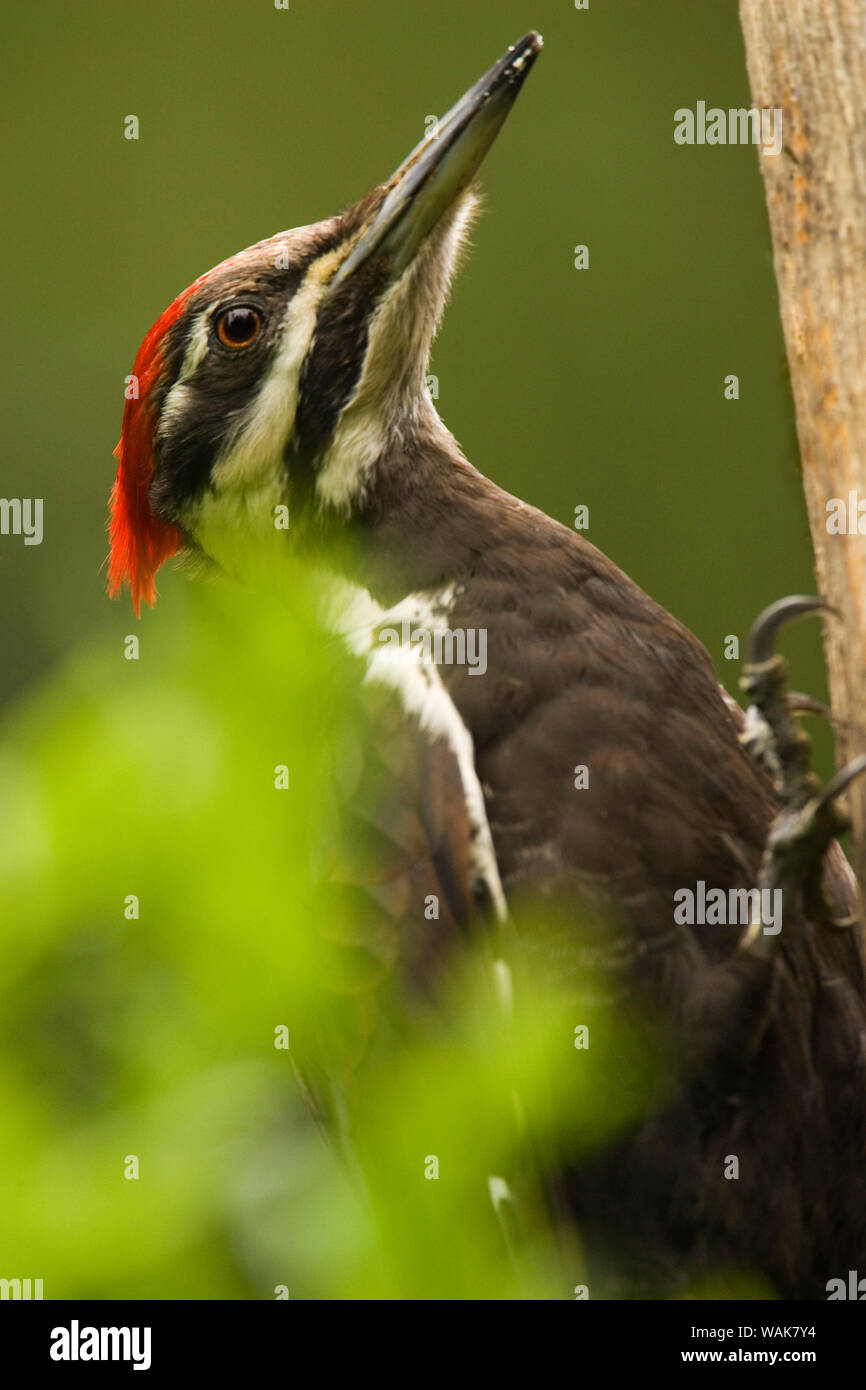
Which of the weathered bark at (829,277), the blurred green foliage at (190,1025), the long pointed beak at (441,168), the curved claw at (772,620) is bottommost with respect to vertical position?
the blurred green foliage at (190,1025)

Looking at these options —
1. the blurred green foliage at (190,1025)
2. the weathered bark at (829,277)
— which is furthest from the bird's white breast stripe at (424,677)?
the blurred green foliage at (190,1025)

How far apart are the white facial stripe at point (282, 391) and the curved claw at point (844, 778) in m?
0.87

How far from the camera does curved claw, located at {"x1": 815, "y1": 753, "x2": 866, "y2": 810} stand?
1.43 m

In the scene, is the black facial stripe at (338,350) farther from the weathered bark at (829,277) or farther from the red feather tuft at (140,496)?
the weathered bark at (829,277)

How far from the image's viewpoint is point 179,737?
561 millimetres

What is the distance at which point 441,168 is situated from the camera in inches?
79.0

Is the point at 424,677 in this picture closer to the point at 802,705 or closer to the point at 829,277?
the point at 802,705

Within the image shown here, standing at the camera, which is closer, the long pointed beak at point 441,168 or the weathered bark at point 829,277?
the weathered bark at point 829,277

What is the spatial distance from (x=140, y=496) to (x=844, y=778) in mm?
1092

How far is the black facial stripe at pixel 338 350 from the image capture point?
207 cm

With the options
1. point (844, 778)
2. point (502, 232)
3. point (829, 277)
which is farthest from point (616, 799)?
point (502, 232)

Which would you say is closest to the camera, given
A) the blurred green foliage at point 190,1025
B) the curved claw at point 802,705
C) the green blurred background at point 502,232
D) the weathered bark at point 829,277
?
the blurred green foliage at point 190,1025
